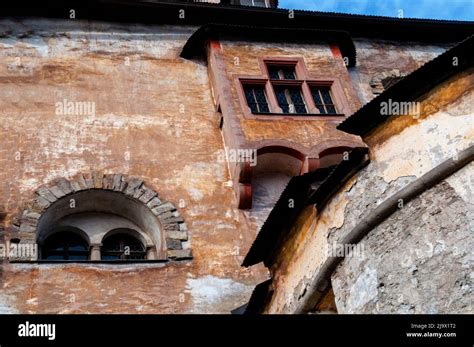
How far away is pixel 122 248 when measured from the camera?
11.6 m

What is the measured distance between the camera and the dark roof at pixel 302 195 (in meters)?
8.05


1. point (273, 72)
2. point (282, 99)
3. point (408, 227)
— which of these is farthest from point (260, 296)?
point (273, 72)

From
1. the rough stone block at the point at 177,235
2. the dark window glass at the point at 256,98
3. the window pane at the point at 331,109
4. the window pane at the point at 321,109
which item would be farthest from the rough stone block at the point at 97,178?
the window pane at the point at 331,109

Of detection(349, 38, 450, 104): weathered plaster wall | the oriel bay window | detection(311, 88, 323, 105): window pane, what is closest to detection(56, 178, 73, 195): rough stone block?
the oriel bay window

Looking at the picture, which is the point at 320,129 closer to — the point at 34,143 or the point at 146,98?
the point at 146,98

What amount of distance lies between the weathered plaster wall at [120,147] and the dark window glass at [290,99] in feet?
4.61

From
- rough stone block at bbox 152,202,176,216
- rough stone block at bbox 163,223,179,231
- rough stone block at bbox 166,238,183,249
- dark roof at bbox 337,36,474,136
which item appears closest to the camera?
dark roof at bbox 337,36,474,136

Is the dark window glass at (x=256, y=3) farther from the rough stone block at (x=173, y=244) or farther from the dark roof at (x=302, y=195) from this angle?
the dark roof at (x=302, y=195)

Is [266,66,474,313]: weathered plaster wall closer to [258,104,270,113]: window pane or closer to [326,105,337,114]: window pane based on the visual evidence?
[258,104,270,113]: window pane

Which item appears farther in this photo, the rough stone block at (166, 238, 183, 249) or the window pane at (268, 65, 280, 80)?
the window pane at (268, 65, 280, 80)

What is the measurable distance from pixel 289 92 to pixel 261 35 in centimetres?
163

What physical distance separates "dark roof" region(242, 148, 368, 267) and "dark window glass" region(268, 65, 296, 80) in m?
5.95

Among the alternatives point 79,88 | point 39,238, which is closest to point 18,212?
point 39,238

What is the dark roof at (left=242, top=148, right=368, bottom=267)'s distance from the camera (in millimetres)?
8047
